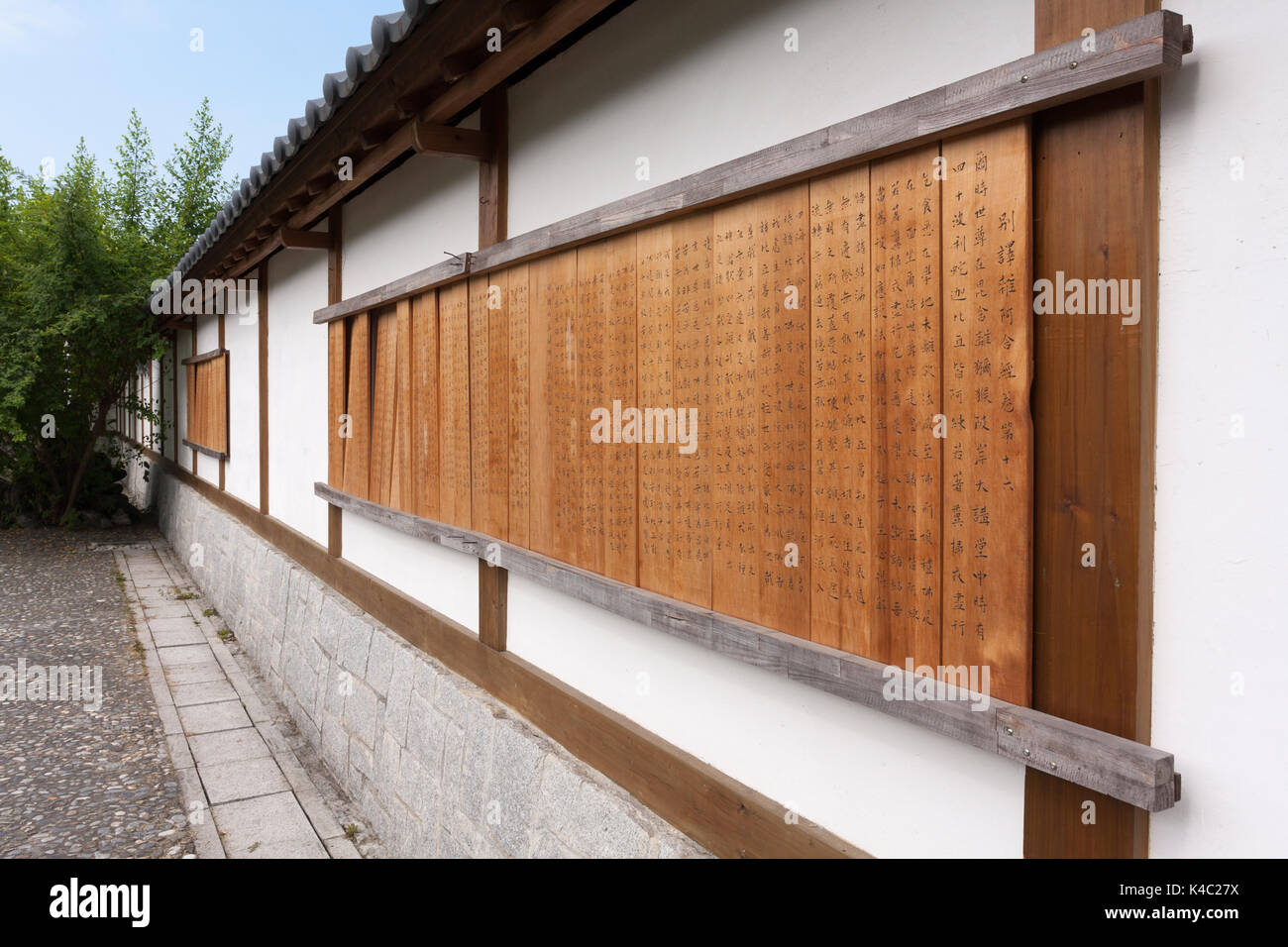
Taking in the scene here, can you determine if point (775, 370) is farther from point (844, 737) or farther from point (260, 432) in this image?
point (260, 432)

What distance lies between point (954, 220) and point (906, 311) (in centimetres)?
20

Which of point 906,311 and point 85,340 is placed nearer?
point 906,311

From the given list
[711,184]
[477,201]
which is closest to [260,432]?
[477,201]

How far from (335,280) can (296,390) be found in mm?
1449

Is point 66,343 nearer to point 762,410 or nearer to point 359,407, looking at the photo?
point 359,407

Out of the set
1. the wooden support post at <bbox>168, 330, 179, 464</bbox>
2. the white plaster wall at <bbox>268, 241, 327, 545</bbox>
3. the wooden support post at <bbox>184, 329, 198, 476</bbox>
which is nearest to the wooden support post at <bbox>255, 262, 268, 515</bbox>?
the white plaster wall at <bbox>268, 241, 327, 545</bbox>

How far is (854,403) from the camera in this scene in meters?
2.00

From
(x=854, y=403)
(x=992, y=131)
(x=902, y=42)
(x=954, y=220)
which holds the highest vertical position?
(x=902, y=42)

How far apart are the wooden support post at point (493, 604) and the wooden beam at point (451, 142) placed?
6.04ft

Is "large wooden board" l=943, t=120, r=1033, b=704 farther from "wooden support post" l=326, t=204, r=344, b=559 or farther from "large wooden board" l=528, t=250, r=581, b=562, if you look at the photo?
"wooden support post" l=326, t=204, r=344, b=559

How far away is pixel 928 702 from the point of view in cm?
184

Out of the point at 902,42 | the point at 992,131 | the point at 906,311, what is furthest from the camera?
the point at 902,42
